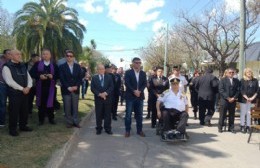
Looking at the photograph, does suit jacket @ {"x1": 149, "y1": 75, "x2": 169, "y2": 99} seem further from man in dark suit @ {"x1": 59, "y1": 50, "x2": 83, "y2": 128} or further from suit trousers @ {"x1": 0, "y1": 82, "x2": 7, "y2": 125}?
suit trousers @ {"x1": 0, "y1": 82, "x2": 7, "y2": 125}

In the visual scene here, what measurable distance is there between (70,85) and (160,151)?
11.0 ft

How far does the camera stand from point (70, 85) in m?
10.5

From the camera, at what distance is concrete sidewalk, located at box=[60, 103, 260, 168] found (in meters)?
7.35

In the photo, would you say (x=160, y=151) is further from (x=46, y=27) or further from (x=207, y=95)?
(x=46, y=27)

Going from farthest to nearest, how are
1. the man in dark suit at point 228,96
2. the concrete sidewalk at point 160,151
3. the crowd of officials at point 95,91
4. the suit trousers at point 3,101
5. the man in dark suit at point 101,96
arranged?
the man in dark suit at point 228,96, the man in dark suit at point 101,96, the suit trousers at point 3,101, the crowd of officials at point 95,91, the concrete sidewalk at point 160,151

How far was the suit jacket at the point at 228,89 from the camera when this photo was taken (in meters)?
11.1

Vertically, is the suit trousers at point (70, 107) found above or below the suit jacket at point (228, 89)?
below

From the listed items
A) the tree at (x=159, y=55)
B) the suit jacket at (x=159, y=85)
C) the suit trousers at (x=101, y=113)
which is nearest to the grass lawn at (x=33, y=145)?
the suit trousers at (x=101, y=113)

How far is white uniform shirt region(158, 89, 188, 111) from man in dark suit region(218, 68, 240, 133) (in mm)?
1845

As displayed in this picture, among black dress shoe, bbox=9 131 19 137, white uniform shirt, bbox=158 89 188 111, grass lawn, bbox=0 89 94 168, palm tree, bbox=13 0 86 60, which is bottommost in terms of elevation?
grass lawn, bbox=0 89 94 168

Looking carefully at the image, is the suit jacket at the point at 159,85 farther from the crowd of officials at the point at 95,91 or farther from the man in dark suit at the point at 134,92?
the man in dark suit at the point at 134,92

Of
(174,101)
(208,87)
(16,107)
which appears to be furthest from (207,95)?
(16,107)

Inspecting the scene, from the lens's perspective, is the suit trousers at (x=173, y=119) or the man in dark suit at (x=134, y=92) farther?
the man in dark suit at (x=134, y=92)

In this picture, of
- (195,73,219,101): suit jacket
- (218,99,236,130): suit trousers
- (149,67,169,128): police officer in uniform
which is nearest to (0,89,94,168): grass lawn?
(149,67,169,128): police officer in uniform
